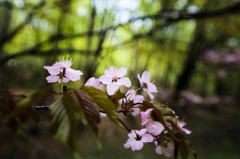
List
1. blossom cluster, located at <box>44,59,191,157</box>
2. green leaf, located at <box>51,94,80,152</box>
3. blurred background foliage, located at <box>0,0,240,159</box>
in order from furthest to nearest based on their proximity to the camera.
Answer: blurred background foliage, located at <box>0,0,240,159</box>, blossom cluster, located at <box>44,59,191,157</box>, green leaf, located at <box>51,94,80,152</box>

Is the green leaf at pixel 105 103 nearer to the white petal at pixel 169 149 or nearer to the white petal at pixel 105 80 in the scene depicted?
the white petal at pixel 105 80

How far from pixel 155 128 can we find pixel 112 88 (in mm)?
152

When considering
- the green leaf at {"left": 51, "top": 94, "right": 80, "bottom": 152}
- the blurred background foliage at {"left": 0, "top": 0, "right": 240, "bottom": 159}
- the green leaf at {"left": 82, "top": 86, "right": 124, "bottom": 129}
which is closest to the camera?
the green leaf at {"left": 51, "top": 94, "right": 80, "bottom": 152}

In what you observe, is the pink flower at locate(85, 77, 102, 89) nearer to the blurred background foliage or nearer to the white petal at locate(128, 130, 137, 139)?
the white petal at locate(128, 130, 137, 139)

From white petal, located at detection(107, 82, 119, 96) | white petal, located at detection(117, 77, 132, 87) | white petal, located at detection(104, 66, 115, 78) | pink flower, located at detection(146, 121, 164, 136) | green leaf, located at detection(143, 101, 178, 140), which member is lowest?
pink flower, located at detection(146, 121, 164, 136)

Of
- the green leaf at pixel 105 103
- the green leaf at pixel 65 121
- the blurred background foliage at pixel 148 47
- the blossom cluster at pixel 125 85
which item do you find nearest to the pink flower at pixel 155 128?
the blossom cluster at pixel 125 85

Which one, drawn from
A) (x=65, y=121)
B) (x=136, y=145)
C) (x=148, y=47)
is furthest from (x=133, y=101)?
(x=148, y=47)

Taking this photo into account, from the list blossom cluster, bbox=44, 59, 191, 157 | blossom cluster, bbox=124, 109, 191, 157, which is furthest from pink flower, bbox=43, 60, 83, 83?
blossom cluster, bbox=124, 109, 191, 157

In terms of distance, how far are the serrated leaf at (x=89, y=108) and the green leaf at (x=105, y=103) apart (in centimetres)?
2

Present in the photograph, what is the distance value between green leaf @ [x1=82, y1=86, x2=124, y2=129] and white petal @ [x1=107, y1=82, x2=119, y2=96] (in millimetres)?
80

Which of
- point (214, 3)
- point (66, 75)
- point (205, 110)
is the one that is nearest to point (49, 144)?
point (66, 75)

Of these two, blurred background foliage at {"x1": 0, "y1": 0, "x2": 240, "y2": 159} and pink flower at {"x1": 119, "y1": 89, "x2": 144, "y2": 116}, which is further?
blurred background foliage at {"x1": 0, "y1": 0, "x2": 240, "y2": 159}

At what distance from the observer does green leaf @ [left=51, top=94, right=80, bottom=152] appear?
0.33m

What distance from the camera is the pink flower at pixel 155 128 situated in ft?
1.66
